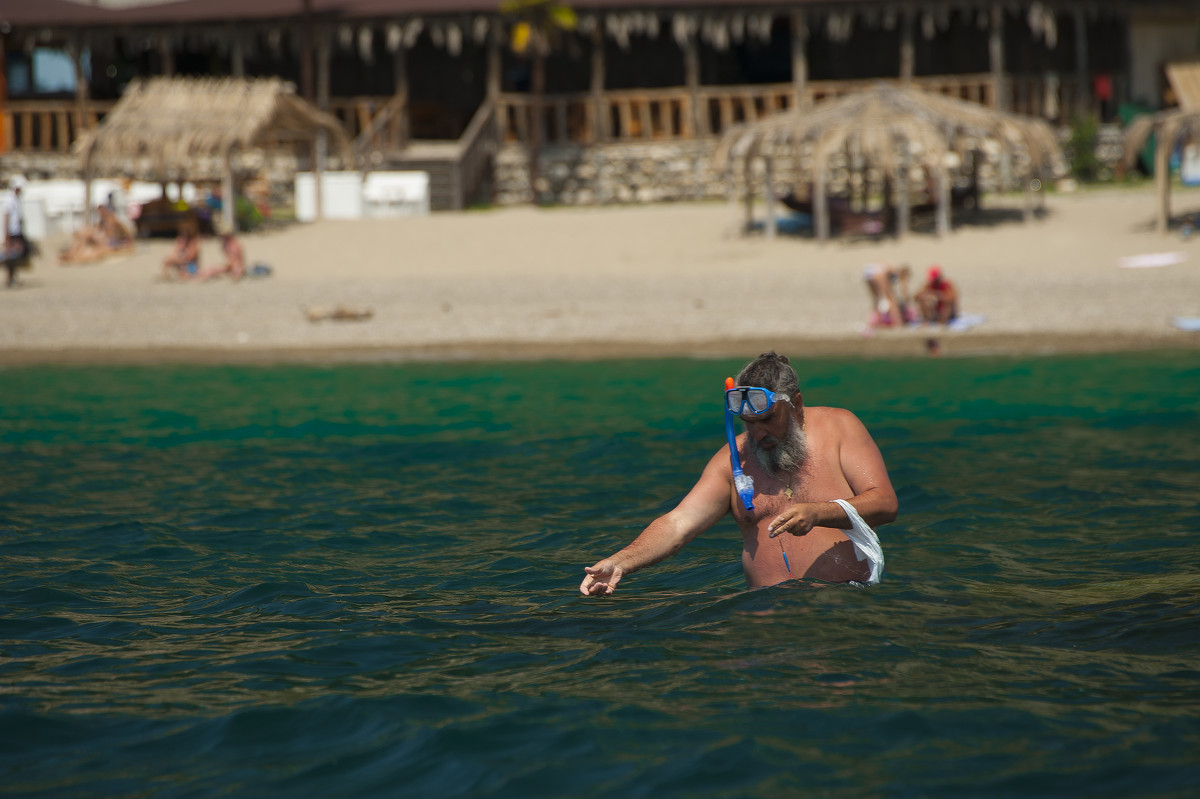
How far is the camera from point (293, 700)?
4.96 m

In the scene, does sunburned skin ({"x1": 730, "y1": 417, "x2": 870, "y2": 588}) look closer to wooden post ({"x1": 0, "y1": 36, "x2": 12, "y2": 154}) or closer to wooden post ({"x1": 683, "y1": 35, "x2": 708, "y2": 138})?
wooden post ({"x1": 683, "y1": 35, "x2": 708, "y2": 138})

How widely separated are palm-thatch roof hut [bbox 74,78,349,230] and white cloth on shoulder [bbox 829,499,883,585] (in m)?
18.0

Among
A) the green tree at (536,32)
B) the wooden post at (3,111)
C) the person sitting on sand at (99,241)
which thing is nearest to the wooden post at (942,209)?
the green tree at (536,32)

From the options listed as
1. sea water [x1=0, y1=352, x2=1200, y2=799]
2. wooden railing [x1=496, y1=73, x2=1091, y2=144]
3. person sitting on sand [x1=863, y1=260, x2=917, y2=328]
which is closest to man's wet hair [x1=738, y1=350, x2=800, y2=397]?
sea water [x1=0, y1=352, x2=1200, y2=799]

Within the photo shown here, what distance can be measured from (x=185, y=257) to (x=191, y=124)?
3486 millimetres

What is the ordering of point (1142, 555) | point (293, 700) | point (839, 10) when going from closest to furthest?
point (293, 700), point (1142, 555), point (839, 10)

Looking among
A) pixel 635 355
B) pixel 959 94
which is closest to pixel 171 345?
pixel 635 355

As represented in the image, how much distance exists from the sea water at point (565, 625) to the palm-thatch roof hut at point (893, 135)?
8.82 m

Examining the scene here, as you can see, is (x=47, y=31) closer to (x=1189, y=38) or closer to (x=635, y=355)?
(x=635, y=355)

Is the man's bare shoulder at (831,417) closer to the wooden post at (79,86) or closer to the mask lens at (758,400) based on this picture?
the mask lens at (758,400)

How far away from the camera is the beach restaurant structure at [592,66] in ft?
81.8

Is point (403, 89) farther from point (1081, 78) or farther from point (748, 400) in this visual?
point (748, 400)

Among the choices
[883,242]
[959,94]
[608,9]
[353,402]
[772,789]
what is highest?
[608,9]

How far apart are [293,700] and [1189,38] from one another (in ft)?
91.6
